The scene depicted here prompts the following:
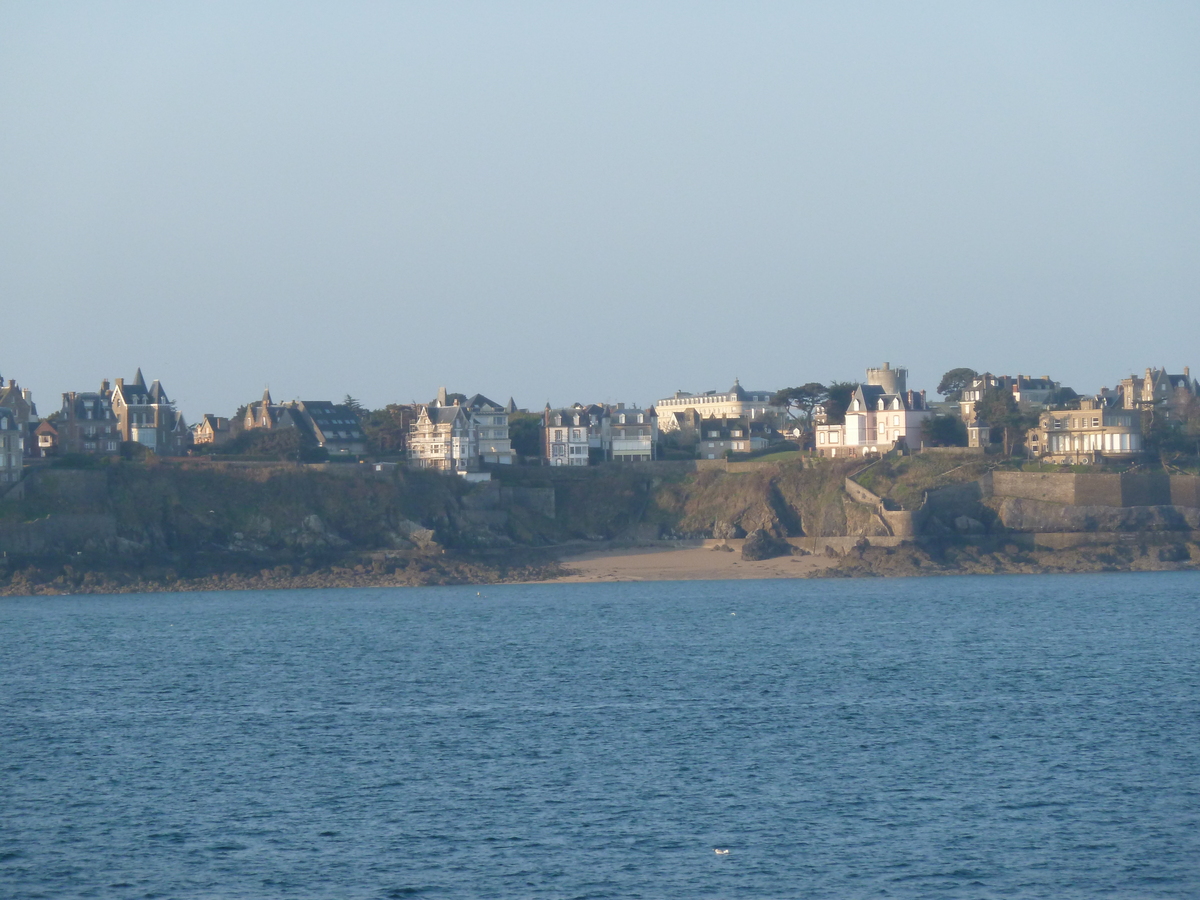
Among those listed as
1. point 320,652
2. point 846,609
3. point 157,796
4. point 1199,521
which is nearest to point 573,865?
point 157,796

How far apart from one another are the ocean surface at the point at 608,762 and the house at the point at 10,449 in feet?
67.8

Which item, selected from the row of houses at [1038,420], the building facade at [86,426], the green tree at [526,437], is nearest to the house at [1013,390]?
the row of houses at [1038,420]

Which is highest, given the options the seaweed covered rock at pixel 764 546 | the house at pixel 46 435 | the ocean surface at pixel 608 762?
the house at pixel 46 435

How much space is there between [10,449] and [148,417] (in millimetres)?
16258

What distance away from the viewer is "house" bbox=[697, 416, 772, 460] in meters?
102

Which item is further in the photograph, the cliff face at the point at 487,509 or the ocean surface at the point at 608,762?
the cliff face at the point at 487,509

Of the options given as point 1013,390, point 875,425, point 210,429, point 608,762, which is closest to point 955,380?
point 1013,390

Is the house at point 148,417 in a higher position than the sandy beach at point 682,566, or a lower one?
higher

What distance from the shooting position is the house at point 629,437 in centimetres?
9906

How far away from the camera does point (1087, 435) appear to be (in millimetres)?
85875

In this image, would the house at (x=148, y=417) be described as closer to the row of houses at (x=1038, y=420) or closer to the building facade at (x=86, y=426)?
the building facade at (x=86, y=426)

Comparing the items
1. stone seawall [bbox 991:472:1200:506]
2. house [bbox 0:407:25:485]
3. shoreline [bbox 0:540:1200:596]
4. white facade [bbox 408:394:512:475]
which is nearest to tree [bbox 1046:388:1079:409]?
stone seawall [bbox 991:472:1200:506]

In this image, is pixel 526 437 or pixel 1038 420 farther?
pixel 526 437

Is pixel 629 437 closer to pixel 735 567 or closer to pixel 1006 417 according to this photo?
pixel 735 567
